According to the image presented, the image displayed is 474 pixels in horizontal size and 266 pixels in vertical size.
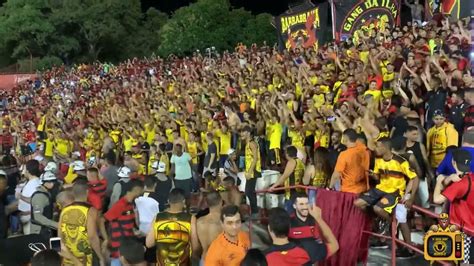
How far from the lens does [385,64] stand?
41.5 ft

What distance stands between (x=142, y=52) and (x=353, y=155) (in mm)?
46595

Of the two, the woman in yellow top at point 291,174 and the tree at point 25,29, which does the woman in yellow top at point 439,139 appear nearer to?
the woman in yellow top at point 291,174

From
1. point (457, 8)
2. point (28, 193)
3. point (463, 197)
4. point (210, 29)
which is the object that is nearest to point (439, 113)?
point (463, 197)

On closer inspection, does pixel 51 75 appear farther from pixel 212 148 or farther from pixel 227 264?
pixel 227 264

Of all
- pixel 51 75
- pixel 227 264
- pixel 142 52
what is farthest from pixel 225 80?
pixel 142 52

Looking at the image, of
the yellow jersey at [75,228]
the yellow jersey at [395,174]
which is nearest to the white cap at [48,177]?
the yellow jersey at [75,228]

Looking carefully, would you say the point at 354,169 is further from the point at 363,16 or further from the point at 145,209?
the point at 363,16

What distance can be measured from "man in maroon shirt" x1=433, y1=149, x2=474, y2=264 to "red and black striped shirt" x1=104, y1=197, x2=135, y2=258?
10.5 ft

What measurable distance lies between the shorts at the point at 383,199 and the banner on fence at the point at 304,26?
12664 mm

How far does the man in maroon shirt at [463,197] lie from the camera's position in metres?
5.81

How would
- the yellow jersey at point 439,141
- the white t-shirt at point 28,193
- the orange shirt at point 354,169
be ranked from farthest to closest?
1. the yellow jersey at point 439,141
2. the white t-shirt at point 28,193
3. the orange shirt at point 354,169

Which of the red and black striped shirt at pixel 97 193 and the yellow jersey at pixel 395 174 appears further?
the red and black striped shirt at pixel 97 193

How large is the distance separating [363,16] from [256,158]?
10.1 meters

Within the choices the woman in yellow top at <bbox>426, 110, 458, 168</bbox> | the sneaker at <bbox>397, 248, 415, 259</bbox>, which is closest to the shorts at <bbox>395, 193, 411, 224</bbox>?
the sneaker at <bbox>397, 248, 415, 259</bbox>
